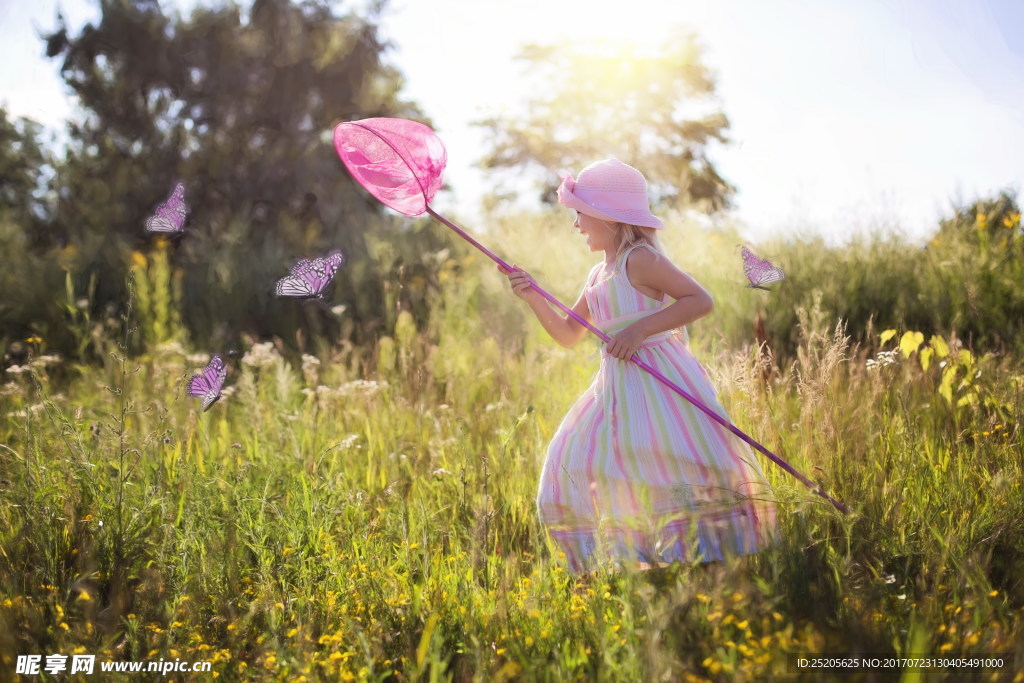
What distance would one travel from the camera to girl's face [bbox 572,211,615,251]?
112 inches

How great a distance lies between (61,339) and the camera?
22.2ft

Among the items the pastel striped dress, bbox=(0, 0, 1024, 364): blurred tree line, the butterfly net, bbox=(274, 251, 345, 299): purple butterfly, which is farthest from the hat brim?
bbox=(0, 0, 1024, 364): blurred tree line

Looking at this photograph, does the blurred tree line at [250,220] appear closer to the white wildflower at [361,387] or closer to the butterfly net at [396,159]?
the white wildflower at [361,387]

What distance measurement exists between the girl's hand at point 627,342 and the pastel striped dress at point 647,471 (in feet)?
0.26

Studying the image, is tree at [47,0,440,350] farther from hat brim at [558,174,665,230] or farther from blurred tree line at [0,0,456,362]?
hat brim at [558,174,665,230]

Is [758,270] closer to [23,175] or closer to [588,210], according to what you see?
[588,210]

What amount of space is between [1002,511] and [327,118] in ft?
34.4

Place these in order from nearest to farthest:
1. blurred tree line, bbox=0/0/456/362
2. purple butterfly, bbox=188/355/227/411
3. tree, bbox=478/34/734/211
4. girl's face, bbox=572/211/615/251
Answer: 1. girl's face, bbox=572/211/615/251
2. purple butterfly, bbox=188/355/227/411
3. blurred tree line, bbox=0/0/456/362
4. tree, bbox=478/34/734/211

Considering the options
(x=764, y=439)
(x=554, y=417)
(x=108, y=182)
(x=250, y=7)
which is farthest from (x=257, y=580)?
(x=250, y=7)

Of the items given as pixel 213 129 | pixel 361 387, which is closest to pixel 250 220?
pixel 213 129

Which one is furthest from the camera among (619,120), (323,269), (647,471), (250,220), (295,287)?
(619,120)

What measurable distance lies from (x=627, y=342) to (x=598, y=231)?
0.46 meters

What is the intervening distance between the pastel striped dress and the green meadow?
137 millimetres

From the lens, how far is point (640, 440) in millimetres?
2578
